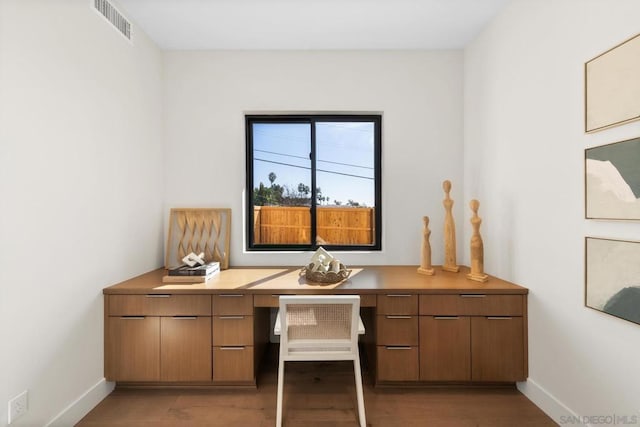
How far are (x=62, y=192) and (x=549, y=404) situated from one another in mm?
3114

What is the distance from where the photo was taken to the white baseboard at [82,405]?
1.76 meters

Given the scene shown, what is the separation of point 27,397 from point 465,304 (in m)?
2.52

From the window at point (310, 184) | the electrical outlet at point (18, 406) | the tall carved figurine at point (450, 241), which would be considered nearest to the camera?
the electrical outlet at point (18, 406)

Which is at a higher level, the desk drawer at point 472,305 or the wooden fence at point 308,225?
the wooden fence at point 308,225

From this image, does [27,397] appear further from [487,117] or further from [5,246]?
[487,117]

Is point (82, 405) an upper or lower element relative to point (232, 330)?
lower

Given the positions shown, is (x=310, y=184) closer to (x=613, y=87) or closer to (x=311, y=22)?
(x=311, y=22)

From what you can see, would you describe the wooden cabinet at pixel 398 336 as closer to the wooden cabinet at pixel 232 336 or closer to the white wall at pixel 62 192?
the wooden cabinet at pixel 232 336

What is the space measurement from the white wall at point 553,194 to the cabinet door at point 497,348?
8 cm

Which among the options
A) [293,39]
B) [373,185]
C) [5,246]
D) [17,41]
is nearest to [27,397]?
[5,246]

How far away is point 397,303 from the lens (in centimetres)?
212

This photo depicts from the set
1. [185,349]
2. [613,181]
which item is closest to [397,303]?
[613,181]

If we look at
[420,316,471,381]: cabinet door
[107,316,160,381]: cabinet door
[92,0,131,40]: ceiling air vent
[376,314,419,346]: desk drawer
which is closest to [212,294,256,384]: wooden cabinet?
[107,316,160,381]: cabinet door

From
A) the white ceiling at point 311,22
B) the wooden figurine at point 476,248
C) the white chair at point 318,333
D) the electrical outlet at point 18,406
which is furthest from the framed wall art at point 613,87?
the electrical outlet at point 18,406
